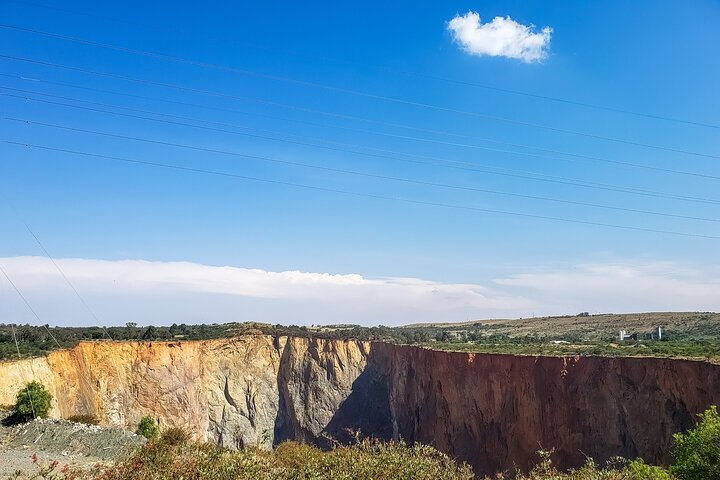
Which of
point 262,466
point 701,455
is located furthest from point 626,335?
point 262,466

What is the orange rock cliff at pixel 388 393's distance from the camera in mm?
36562

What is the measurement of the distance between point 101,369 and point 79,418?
80.8 ft

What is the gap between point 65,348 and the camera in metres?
51.7

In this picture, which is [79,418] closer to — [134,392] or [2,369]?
[2,369]

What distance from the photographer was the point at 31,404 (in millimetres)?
30625

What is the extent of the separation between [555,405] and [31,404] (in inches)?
1448

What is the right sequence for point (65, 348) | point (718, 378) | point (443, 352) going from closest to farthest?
point (718, 378)
point (65, 348)
point (443, 352)

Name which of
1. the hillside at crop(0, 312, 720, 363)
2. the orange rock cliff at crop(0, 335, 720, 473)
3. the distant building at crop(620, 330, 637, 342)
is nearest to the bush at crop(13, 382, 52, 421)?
the orange rock cliff at crop(0, 335, 720, 473)

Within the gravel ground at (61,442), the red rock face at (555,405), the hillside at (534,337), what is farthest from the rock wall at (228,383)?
the gravel ground at (61,442)

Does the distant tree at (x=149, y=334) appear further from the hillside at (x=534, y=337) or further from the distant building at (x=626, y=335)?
the distant building at (x=626, y=335)

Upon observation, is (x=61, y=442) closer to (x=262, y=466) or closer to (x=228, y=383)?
(x=262, y=466)

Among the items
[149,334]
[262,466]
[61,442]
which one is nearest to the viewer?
[262,466]

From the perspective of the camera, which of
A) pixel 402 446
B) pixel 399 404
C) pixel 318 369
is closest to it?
pixel 402 446

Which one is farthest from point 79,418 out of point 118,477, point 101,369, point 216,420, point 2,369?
point 216,420
